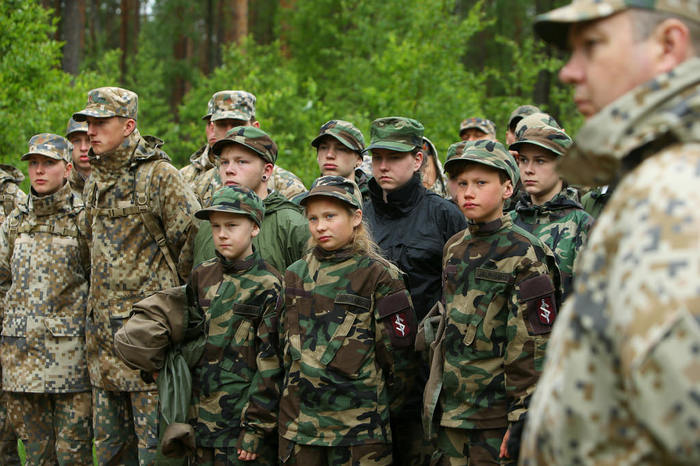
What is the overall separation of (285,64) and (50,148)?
1480 centimetres

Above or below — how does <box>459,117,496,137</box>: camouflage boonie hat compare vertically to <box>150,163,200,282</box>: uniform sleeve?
above

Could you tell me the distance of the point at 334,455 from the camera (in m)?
4.39

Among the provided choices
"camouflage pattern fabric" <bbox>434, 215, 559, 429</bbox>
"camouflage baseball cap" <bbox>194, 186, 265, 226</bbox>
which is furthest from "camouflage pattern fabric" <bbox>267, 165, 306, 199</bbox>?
"camouflage pattern fabric" <bbox>434, 215, 559, 429</bbox>

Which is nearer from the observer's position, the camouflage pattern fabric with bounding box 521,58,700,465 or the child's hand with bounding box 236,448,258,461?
the camouflage pattern fabric with bounding box 521,58,700,465

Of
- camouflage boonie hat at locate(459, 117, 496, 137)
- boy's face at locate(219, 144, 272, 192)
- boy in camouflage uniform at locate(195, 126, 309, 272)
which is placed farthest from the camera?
camouflage boonie hat at locate(459, 117, 496, 137)

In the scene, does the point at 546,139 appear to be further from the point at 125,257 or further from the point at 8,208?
the point at 8,208

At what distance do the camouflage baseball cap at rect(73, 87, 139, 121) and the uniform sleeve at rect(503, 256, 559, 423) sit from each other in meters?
3.20

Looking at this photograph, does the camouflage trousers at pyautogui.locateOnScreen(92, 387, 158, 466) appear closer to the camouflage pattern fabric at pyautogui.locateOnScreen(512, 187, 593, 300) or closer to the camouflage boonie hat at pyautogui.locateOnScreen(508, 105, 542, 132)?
the camouflage pattern fabric at pyautogui.locateOnScreen(512, 187, 593, 300)

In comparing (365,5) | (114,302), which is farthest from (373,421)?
(365,5)

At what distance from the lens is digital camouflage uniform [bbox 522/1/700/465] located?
1.44 metres

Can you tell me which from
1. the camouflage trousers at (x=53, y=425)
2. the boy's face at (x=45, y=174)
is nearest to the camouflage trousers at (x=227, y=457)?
the camouflage trousers at (x=53, y=425)

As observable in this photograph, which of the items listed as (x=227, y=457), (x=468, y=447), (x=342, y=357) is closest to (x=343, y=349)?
(x=342, y=357)

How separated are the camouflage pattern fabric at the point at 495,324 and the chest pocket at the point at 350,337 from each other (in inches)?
18.5

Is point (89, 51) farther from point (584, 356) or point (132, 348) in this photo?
point (584, 356)
